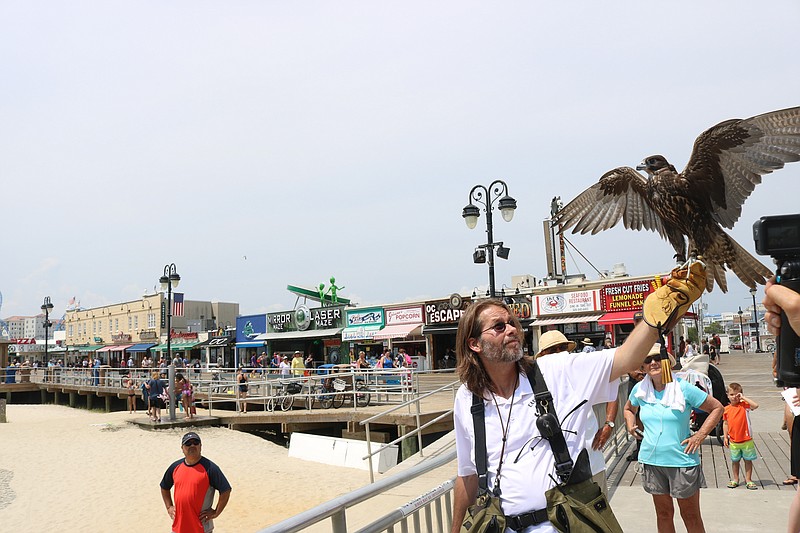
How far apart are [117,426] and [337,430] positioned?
734 cm

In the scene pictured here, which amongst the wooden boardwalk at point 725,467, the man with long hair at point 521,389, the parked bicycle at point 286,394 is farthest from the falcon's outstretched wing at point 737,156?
the parked bicycle at point 286,394

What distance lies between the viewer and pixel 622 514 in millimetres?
5891

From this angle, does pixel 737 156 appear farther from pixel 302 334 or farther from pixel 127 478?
pixel 302 334

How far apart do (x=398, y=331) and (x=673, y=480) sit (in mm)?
29262

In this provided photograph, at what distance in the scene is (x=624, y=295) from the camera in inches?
1040

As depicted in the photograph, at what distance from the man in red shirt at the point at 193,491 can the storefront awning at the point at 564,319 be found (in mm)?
23275

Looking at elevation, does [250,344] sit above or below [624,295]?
below

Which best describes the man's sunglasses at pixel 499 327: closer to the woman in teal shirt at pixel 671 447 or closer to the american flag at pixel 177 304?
the woman in teal shirt at pixel 671 447

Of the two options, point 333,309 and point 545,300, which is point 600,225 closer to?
point 545,300

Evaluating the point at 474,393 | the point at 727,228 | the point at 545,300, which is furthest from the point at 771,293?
the point at 545,300

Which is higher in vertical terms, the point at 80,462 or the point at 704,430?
the point at 704,430

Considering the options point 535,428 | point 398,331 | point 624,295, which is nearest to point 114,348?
point 398,331

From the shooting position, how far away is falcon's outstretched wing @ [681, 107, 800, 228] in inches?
124

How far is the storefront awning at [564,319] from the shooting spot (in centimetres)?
2723
